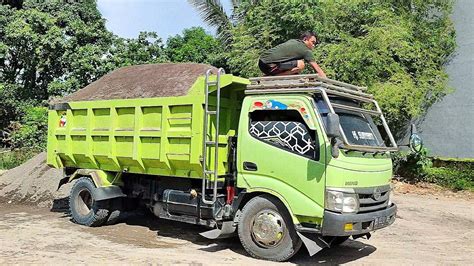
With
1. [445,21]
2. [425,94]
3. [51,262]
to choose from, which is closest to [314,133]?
[51,262]

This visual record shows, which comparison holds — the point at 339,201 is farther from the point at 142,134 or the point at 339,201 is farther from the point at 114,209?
the point at 114,209

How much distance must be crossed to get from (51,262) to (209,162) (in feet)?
8.42

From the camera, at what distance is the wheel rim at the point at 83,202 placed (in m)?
9.49

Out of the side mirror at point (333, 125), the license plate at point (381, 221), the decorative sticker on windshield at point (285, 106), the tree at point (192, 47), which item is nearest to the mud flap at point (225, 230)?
the decorative sticker on windshield at point (285, 106)

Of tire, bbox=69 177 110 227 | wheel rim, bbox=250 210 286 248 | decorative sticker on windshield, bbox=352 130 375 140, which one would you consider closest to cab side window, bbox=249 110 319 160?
decorative sticker on windshield, bbox=352 130 375 140

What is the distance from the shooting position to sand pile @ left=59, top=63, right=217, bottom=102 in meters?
15.2

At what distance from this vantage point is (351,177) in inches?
255

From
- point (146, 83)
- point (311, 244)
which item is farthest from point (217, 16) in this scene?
point (311, 244)

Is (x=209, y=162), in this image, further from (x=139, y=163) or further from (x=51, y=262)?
(x=51, y=262)

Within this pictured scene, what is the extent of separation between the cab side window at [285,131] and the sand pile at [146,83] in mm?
7159

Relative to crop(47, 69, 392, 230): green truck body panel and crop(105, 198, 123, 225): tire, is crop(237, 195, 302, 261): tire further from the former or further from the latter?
crop(105, 198, 123, 225): tire

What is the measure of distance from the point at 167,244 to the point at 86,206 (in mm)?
2345

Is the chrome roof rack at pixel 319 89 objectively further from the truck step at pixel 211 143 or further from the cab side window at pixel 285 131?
the truck step at pixel 211 143

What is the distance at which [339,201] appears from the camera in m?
6.39
